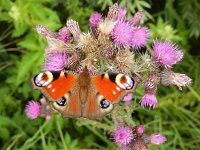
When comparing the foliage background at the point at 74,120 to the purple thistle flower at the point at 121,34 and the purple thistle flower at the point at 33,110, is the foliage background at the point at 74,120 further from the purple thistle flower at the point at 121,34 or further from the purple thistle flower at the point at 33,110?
the purple thistle flower at the point at 121,34

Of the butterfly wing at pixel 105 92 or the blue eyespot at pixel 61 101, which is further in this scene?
the blue eyespot at pixel 61 101

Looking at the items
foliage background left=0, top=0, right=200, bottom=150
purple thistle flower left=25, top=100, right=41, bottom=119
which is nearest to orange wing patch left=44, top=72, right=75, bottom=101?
purple thistle flower left=25, top=100, right=41, bottom=119

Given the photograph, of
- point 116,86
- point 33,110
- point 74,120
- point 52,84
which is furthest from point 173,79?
point 74,120

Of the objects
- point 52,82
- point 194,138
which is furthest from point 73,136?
point 52,82

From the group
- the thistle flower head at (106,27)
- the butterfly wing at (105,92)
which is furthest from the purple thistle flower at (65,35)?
the butterfly wing at (105,92)

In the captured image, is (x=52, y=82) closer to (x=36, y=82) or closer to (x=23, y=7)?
(x=36, y=82)

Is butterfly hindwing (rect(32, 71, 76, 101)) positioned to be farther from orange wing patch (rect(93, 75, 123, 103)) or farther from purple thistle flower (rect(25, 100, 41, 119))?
purple thistle flower (rect(25, 100, 41, 119))

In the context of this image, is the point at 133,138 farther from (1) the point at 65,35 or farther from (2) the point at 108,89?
(1) the point at 65,35

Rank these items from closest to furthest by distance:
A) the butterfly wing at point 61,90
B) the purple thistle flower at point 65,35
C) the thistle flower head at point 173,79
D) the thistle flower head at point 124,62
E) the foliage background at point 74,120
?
1. the butterfly wing at point 61,90
2. the thistle flower head at point 124,62
3. the thistle flower head at point 173,79
4. the purple thistle flower at point 65,35
5. the foliage background at point 74,120
